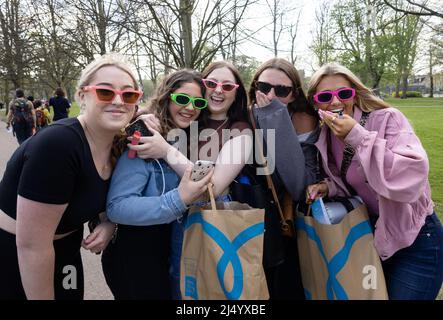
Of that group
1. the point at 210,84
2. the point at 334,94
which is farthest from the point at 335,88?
the point at 210,84

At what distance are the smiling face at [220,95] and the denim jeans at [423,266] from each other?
1279 millimetres

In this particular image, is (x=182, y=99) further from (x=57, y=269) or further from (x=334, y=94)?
(x=57, y=269)

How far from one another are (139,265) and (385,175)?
1.27 meters

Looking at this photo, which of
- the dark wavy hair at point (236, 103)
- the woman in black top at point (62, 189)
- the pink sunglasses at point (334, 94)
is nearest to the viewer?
the woman in black top at point (62, 189)

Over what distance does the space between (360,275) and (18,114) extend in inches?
432

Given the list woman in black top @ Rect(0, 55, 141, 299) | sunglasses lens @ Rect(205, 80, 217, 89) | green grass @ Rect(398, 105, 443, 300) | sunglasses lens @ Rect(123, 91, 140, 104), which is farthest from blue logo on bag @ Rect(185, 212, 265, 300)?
Answer: green grass @ Rect(398, 105, 443, 300)

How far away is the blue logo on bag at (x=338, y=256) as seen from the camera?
164 cm

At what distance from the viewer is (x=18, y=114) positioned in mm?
9844

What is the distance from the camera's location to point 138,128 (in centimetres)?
165

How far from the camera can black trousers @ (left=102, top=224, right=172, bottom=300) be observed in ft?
5.22

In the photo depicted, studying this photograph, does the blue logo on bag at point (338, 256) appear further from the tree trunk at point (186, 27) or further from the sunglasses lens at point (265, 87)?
the tree trunk at point (186, 27)

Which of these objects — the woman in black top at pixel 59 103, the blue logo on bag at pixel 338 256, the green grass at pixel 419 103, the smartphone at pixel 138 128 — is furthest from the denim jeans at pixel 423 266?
the green grass at pixel 419 103
